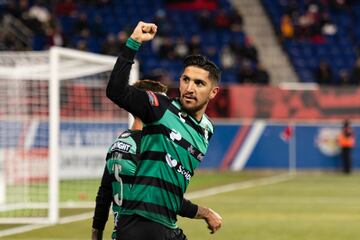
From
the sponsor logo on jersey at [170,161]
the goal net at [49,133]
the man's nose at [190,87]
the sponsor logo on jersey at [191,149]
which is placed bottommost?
the goal net at [49,133]

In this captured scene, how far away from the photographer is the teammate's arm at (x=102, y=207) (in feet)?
22.8

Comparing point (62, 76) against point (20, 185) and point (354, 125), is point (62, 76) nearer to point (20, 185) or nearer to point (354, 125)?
point (20, 185)

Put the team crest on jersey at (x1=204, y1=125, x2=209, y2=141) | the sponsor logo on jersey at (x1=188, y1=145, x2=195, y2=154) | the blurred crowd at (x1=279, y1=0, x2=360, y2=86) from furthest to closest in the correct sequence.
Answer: the blurred crowd at (x1=279, y1=0, x2=360, y2=86), the team crest on jersey at (x1=204, y1=125, x2=209, y2=141), the sponsor logo on jersey at (x1=188, y1=145, x2=195, y2=154)

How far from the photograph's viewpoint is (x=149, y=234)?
6.06 m

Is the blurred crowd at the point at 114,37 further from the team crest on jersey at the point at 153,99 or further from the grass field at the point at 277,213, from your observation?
the team crest on jersey at the point at 153,99

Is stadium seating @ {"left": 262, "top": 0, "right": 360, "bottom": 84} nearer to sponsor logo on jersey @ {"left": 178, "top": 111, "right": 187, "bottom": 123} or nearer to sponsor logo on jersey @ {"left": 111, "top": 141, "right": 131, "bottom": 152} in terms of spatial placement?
sponsor logo on jersey @ {"left": 111, "top": 141, "right": 131, "bottom": 152}

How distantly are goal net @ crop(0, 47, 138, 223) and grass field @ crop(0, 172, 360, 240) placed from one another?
4.22 feet

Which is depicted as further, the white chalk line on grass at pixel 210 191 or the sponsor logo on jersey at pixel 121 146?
the white chalk line on grass at pixel 210 191

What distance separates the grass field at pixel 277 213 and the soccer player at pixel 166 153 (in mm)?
7059

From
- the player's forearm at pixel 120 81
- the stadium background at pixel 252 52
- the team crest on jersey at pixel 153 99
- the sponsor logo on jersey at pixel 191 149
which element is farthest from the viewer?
the stadium background at pixel 252 52

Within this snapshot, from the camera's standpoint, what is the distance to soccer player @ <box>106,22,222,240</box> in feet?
19.5

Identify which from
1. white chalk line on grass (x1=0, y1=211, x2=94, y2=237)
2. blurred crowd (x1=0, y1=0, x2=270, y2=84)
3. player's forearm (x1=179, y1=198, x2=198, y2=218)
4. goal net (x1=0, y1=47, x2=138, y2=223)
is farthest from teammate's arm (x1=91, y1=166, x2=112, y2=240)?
blurred crowd (x1=0, y1=0, x2=270, y2=84)

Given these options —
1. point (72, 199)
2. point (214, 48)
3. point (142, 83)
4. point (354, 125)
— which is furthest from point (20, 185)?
point (214, 48)

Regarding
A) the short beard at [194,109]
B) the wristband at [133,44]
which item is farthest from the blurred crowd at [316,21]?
the wristband at [133,44]
